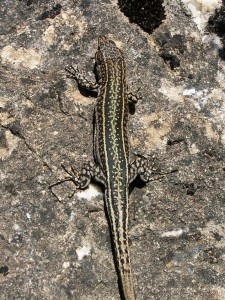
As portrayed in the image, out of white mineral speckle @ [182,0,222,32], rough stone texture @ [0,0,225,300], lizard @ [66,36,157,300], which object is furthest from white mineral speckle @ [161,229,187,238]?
white mineral speckle @ [182,0,222,32]

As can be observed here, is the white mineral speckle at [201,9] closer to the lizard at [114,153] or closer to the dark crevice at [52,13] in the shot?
the lizard at [114,153]

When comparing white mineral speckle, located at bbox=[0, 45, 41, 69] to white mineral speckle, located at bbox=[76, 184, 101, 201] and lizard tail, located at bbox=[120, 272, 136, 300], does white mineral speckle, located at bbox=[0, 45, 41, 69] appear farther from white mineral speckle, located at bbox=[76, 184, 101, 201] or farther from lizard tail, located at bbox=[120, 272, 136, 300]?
lizard tail, located at bbox=[120, 272, 136, 300]

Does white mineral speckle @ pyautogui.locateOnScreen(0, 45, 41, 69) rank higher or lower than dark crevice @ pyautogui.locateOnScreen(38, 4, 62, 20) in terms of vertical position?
lower

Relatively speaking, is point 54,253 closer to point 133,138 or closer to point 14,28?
point 133,138

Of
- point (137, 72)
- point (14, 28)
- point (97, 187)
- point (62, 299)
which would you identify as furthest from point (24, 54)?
point (62, 299)

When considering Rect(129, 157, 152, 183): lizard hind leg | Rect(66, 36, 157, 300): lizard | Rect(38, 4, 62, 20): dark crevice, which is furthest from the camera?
Rect(38, 4, 62, 20): dark crevice

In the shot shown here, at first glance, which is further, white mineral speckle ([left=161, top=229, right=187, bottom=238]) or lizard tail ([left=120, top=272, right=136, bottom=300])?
white mineral speckle ([left=161, top=229, right=187, bottom=238])
